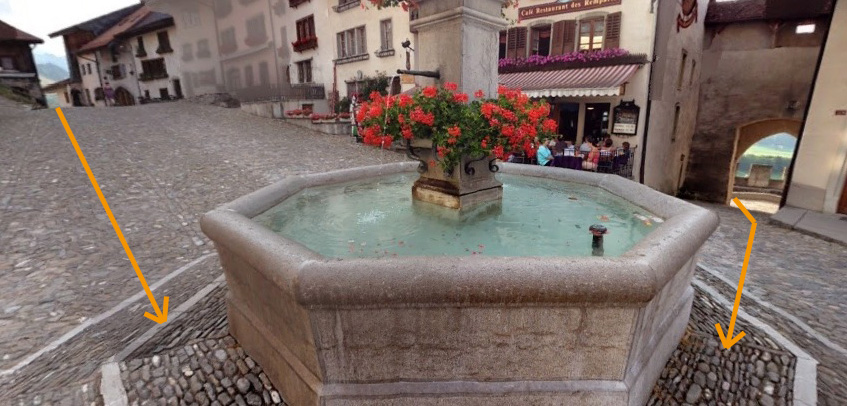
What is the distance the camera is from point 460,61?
183 inches

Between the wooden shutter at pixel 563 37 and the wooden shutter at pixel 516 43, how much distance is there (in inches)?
49.7

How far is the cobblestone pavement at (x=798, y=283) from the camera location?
12.1ft

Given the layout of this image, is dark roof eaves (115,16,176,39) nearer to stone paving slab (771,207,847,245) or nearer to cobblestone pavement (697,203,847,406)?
cobblestone pavement (697,203,847,406)

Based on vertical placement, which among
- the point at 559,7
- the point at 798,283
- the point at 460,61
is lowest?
the point at 798,283

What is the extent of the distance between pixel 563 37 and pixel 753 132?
39.6ft

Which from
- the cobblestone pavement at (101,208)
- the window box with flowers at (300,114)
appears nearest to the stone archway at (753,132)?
the cobblestone pavement at (101,208)

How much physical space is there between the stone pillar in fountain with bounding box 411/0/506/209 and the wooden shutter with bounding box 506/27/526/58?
11746mm

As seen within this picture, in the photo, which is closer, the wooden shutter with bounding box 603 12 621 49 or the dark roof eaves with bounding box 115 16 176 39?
the wooden shutter with bounding box 603 12 621 49

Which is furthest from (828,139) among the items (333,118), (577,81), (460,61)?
(333,118)

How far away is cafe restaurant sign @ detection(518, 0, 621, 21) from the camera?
13531 mm

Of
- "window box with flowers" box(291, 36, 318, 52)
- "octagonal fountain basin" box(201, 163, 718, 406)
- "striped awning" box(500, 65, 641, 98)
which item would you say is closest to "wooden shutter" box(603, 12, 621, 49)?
"striped awning" box(500, 65, 641, 98)

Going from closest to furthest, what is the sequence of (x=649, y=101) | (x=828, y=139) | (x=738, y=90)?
(x=828, y=139)
(x=649, y=101)
(x=738, y=90)

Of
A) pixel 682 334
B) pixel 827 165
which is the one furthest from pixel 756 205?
pixel 682 334

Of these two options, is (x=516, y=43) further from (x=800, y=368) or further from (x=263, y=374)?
(x=263, y=374)
